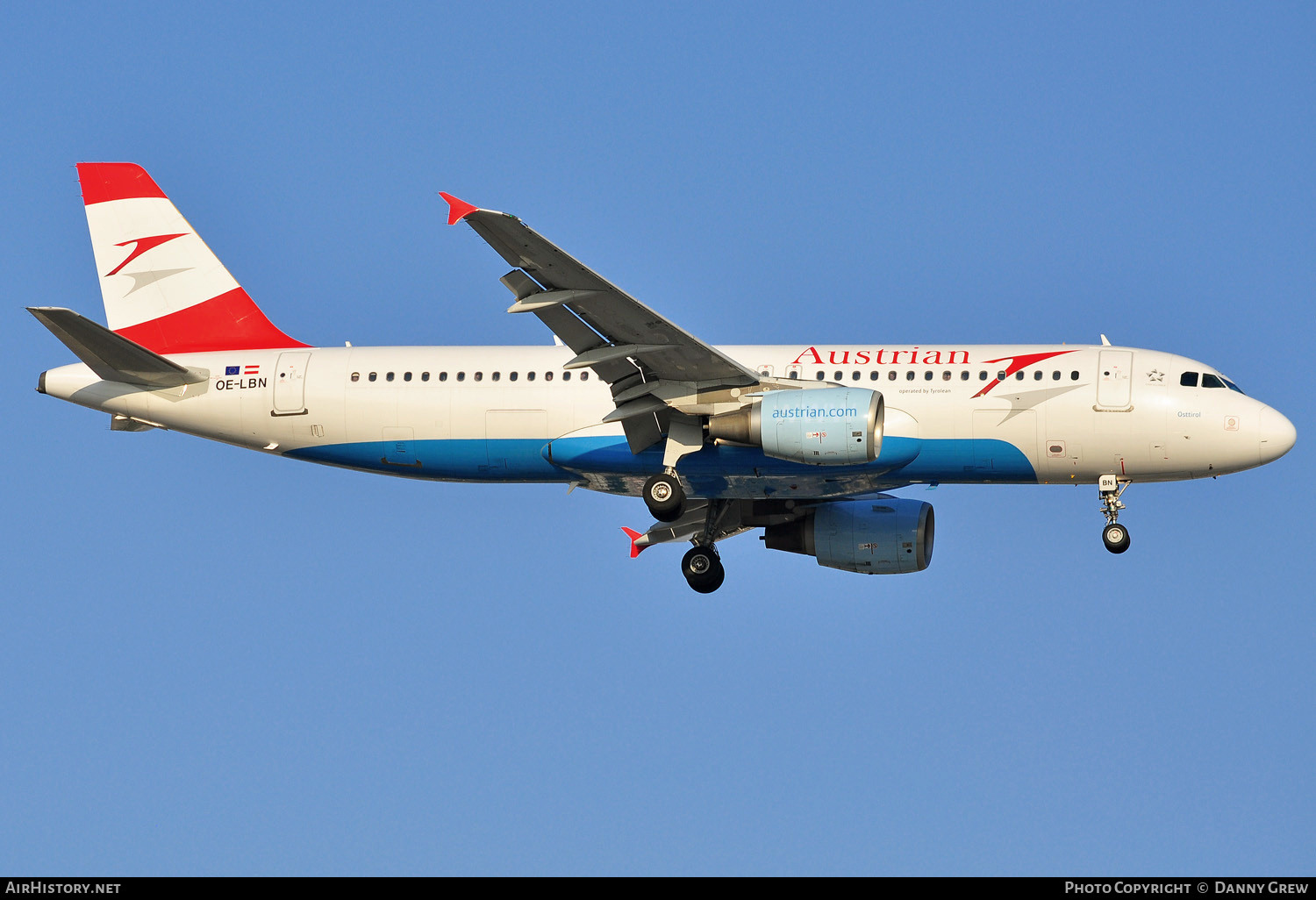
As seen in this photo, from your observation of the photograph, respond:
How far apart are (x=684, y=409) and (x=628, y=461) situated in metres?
2.16

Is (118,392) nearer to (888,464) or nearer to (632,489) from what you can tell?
(632,489)

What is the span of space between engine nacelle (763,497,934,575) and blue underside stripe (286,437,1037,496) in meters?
4.14

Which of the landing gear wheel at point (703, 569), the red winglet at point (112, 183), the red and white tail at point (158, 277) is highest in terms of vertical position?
the red winglet at point (112, 183)

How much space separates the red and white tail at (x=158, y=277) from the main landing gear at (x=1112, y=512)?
20532 millimetres

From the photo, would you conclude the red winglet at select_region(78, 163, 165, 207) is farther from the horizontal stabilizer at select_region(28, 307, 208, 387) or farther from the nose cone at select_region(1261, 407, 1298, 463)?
the nose cone at select_region(1261, 407, 1298, 463)

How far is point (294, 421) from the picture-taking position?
42.9 meters

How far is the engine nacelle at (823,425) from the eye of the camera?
37688 millimetres

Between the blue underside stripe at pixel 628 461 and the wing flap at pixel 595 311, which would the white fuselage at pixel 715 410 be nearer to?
the blue underside stripe at pixel 628 461

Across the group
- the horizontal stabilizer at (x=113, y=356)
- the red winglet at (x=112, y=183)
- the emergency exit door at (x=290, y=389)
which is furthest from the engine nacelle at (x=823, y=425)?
the red winglet at (x=112, y=183)

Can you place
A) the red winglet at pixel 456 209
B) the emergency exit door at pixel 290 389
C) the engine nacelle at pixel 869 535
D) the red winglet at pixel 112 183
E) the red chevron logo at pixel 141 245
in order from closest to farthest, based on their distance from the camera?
the red winglet at pixel 456 209, the emergency exit door at pixel 290 389, the engine nacelle at pixel 869 535, the red chevron logo at pixel 141 245, the red winglet at pixel 112 183

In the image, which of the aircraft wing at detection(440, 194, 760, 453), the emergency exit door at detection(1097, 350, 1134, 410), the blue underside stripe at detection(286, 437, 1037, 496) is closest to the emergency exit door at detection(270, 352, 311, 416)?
the blue underside stripe at detection(286, 437, 1037, 496)

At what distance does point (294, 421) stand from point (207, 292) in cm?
494

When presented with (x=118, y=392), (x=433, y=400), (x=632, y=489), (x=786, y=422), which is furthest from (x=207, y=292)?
(x=786, y=422)
